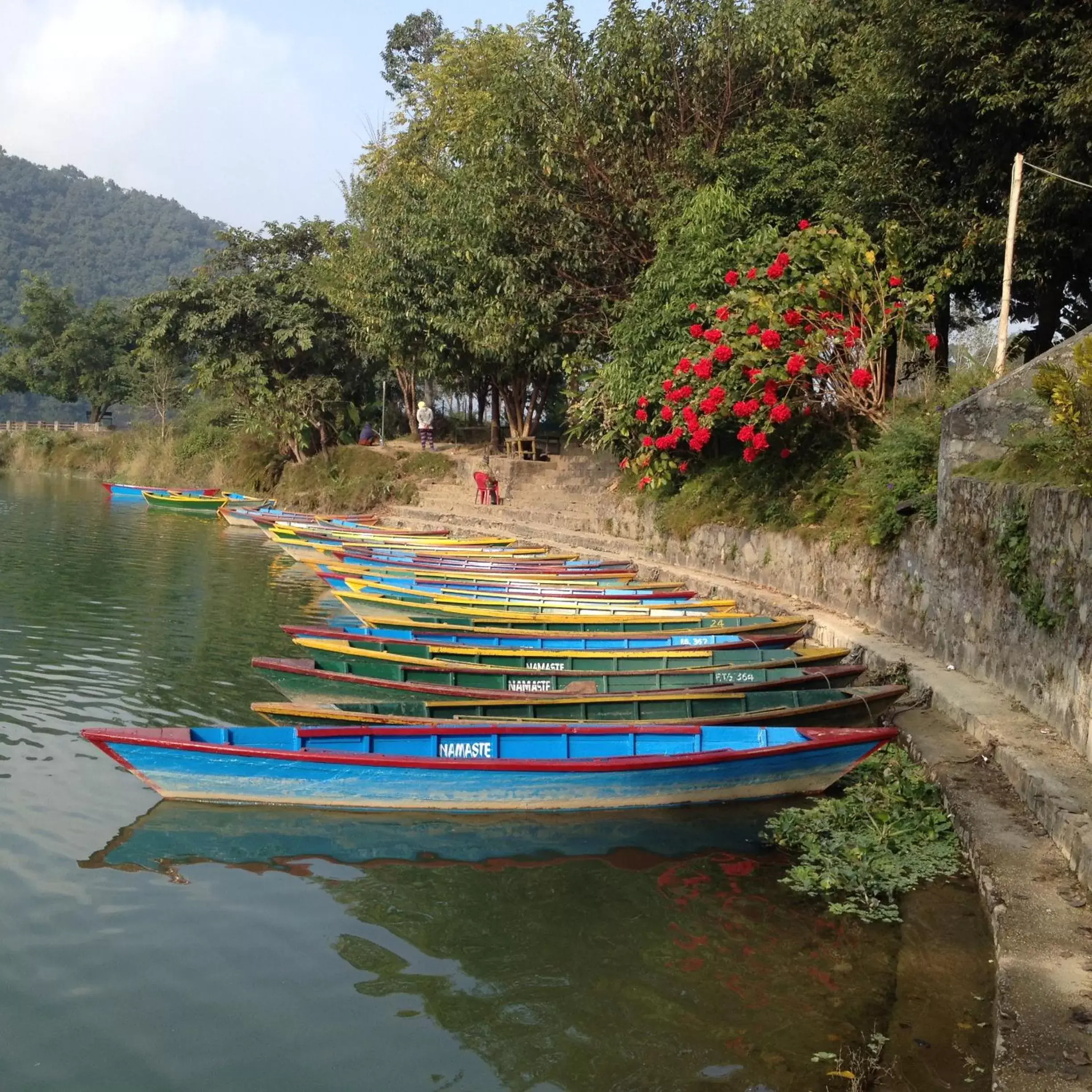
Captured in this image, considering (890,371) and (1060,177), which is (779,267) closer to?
(890,371)

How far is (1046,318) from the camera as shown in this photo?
625 inches

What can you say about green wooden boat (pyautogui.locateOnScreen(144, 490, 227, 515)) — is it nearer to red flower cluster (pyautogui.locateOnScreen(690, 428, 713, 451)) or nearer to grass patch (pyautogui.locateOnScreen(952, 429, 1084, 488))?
red flower cluster (pyautogui.locateOnScreen(690, 428, 713, 451))

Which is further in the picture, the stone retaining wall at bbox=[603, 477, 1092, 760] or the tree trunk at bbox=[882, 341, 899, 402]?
the tree trunk at bbox=[882, 341, 899, 402]

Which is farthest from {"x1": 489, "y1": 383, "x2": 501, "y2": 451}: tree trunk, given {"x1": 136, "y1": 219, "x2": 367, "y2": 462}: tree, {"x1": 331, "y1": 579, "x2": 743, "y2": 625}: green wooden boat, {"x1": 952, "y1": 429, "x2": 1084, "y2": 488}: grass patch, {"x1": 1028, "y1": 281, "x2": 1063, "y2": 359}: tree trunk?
{"x1": 952, "y1": 429, "x2": 1084, "y2": 488}: grass patch

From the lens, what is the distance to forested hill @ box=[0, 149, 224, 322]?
4043 inches

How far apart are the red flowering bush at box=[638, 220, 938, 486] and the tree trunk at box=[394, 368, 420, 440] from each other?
19631 mm

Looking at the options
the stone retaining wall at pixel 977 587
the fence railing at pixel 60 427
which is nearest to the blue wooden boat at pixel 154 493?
the fence railing at pixel 60 427

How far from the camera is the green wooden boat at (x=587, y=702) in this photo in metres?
8.53

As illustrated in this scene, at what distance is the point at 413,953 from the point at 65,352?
167 ft

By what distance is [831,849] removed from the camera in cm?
697

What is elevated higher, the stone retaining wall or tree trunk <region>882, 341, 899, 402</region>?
tree trunk <region>882, 341, 899, 402</region>

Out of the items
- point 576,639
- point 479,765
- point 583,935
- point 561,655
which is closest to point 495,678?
point 561,655

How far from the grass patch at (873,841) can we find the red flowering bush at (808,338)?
21.4 ft

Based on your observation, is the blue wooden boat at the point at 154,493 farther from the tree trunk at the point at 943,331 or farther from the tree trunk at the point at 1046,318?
the tree trunk at the point at 1046,318
